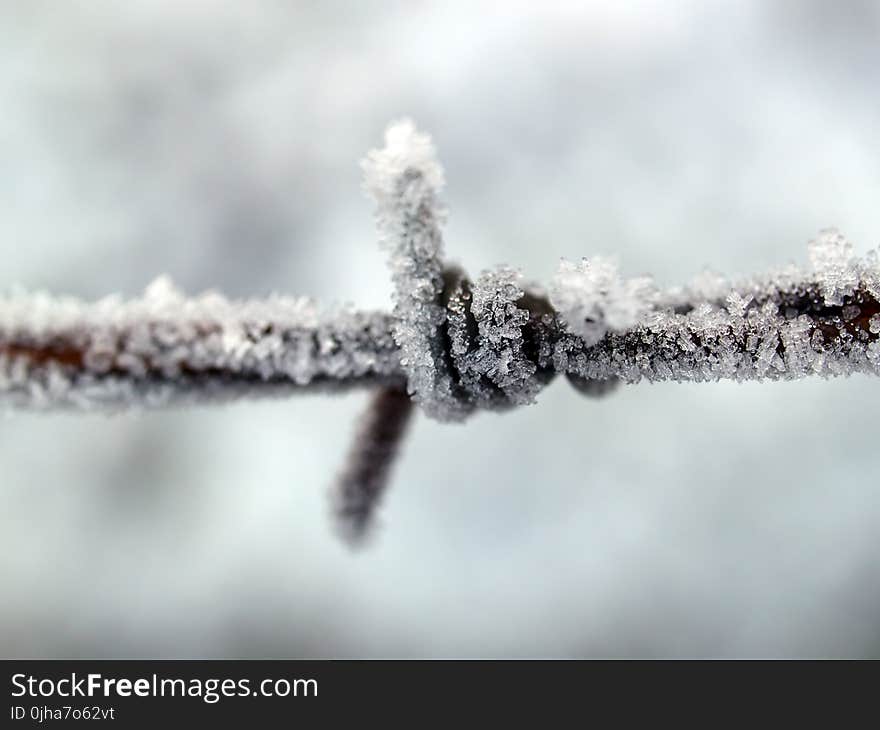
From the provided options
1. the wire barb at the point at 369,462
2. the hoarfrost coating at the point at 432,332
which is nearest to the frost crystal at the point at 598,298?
the hoarfrost coating at the point at 432,332

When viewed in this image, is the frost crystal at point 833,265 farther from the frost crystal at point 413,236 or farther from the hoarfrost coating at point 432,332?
the frost crystal at point 413,236

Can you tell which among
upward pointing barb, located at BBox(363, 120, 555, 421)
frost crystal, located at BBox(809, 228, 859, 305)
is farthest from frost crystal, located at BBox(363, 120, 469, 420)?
frost crystal, located at BBox(809, 228, 859, 305)

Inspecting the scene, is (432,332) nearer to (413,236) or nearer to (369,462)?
(413,236)

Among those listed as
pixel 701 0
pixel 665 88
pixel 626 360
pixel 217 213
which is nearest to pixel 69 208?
pixel 217 213

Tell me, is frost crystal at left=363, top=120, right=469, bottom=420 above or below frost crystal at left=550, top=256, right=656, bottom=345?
above

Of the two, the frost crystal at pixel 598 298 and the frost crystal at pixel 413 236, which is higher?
the frost crystal at pixel 413 236

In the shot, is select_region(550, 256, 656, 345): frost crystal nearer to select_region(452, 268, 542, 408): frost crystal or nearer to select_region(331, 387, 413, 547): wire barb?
select_region(452, 268, 542, 408): frost crystal

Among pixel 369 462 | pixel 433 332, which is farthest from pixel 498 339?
pixel 369 462

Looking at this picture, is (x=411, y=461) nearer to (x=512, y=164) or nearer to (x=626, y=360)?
(x=512, y=164)
